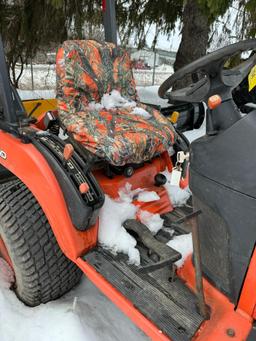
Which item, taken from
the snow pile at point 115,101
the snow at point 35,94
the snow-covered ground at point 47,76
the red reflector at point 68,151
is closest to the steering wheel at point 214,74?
the red reflector at point 68,151

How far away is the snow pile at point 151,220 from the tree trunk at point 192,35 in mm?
3400

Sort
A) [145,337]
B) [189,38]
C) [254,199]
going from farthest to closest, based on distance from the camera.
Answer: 1. [189,38]
2. [145,337]
3. [254,199]

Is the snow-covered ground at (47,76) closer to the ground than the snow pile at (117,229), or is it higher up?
closer to the ground

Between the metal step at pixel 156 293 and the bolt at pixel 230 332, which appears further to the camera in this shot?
the metal step at pixel 156 293

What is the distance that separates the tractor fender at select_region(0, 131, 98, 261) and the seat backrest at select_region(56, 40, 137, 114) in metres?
0.40

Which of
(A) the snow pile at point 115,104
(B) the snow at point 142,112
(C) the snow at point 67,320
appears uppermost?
(A) the snow pile at point 115,104

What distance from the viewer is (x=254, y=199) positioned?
3.10ft

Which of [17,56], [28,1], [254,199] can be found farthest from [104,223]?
[17,56]

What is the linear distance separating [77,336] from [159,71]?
27.7 ft

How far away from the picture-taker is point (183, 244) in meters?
1.53

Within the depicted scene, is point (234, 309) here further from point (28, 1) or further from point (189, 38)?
point (189, 38)

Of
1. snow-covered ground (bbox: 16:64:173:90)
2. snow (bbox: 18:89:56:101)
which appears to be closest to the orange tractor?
snow (bbox: 18:89:56:101)

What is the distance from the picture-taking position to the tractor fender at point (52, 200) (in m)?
1.40

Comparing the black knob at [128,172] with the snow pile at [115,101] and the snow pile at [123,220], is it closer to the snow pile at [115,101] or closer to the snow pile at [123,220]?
the snow pile at [123,220]
